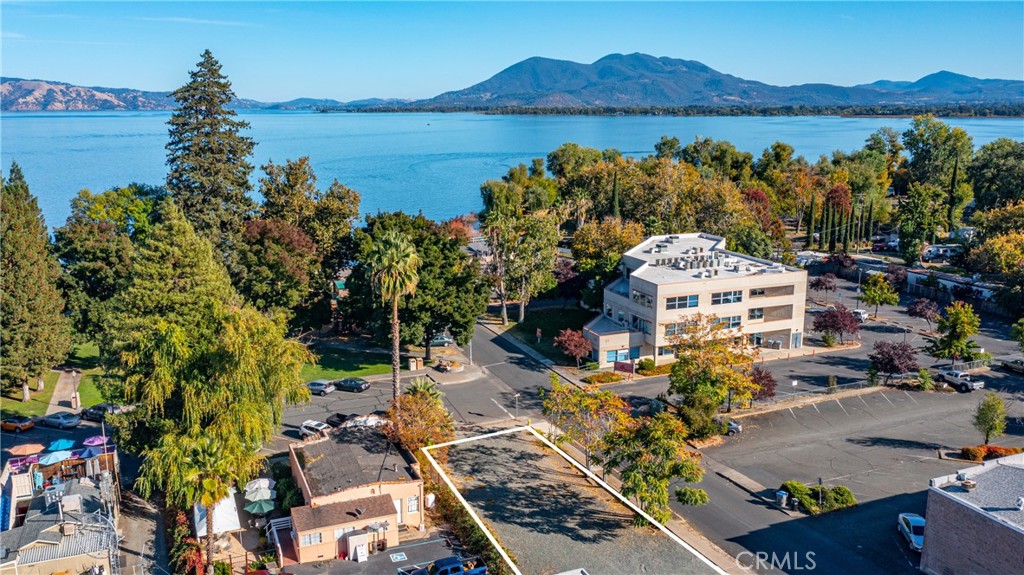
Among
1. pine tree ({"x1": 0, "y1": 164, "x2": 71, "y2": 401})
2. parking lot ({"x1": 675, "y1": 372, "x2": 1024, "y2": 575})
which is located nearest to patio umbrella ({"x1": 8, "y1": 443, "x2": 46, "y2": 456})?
pine tree ({"x1": 0, "y1": 164, "x2": 71, "y2": 401})

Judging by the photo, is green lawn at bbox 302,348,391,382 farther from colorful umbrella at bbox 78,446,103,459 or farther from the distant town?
colorful umbrella at bbox 78,446,103,459

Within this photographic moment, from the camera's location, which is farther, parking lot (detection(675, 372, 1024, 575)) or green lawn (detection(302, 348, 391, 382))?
green lawn (detection(302, 348, 391, 382))

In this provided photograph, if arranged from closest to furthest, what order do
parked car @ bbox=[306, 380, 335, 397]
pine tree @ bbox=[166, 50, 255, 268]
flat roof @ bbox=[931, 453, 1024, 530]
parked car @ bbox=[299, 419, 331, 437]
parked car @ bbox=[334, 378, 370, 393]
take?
1. flat roof @ bbox=[931, 453, 1024, 530]
2. parked car @ bbox=[299, 419, 331, 437]
3. parked car @ bbox=[306, 380, 335, 397]
4. parked car @ bbox=[334, 378, 370, 393]
5. pine tree @ bbox=[166, 50, 255, 268]

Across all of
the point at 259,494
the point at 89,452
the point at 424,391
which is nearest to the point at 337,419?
the point at 424,391

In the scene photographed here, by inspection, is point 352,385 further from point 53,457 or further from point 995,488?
point 995,488

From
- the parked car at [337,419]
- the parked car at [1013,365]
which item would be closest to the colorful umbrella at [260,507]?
the parked car at [337,419]

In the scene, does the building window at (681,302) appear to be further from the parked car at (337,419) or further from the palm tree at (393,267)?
the parked car at (337,419)
